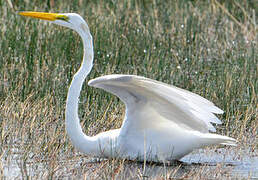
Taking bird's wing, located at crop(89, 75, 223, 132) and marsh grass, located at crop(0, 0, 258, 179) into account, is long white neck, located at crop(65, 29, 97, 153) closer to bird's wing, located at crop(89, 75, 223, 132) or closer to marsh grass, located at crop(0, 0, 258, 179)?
marsh grass, located at crop(0, 0, 258, 179)

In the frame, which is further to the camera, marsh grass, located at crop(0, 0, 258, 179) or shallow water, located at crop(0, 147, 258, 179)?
marsh grass, located at crop(0, 0, 258, 179)

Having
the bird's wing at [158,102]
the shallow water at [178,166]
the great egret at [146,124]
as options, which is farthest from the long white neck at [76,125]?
the bird's wing at [158,102]

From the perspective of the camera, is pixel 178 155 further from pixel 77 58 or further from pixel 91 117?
pixel 77 58

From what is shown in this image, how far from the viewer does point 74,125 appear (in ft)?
17.5

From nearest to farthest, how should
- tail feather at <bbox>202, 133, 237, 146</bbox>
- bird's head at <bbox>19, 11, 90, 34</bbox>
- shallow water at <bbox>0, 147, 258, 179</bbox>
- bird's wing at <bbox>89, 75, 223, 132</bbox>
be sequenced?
1. shallow water at <bbox>0, 147, 258, 179</bbox>
2. bird's wing at <bbox>89, 75, 223, 132</bbox>
3. tail feather at <bbox>202, 133, 237, 146</bbox>
4. bird's head at <bbox>19, 11, 90, 34</bbox>

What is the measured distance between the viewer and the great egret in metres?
5.22

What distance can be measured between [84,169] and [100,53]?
402 cm

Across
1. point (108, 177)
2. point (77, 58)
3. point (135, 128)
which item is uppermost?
point (77, 58)

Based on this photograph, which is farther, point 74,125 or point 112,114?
point 112,114

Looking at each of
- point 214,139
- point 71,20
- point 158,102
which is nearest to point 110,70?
point 71,20

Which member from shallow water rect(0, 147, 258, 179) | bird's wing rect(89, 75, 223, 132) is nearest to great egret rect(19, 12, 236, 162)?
bird's wing rect(89, 75, 223, 132)

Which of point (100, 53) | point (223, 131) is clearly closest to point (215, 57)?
point (100, 53)

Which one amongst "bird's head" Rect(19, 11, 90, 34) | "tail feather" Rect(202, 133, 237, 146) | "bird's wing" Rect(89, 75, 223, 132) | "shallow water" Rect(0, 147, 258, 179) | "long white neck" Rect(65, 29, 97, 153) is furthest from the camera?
"bird's head" Rect(19, 11, 90, 34)

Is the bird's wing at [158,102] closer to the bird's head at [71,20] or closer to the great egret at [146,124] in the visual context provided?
the great egret at [146,124]
